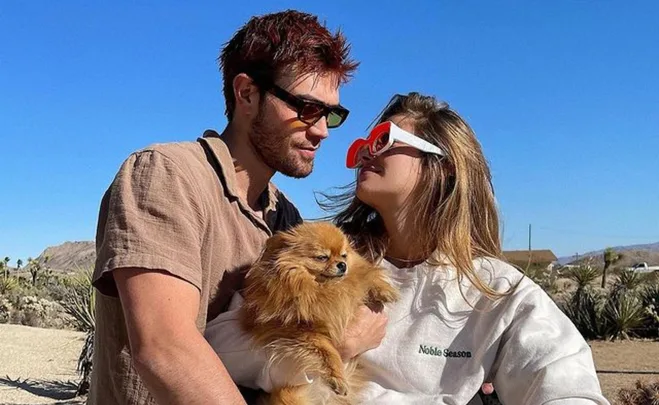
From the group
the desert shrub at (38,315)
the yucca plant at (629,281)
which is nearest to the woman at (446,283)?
the desert shrub at (38,315)

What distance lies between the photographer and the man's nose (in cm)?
385

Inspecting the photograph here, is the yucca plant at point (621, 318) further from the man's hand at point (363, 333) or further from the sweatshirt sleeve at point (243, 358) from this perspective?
the sweatshirt sleeve at point (243, 358)

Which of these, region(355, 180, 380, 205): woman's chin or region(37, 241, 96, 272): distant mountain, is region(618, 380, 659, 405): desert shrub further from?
region(37, 241, 96, 272): distant mountain

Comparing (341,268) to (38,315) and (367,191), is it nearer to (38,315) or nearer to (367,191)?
(367,191)

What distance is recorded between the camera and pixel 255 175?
3830 mm

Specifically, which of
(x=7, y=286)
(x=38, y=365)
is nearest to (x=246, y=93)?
(x=38, y=365)

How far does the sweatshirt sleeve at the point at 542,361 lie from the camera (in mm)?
3111

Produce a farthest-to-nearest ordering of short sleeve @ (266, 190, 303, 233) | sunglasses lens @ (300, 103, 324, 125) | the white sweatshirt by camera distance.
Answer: short sleeve @ (266, 190, 303, 233) → sunglasses lens @ (300, 103, 324, 125) → the white sweatshirt

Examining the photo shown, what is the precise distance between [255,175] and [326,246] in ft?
1.83

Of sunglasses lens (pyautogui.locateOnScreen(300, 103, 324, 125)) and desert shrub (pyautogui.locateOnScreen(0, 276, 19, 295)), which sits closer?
sunglasses lens (pyautogui.locateOnScreen(300, 103, 324, 125))

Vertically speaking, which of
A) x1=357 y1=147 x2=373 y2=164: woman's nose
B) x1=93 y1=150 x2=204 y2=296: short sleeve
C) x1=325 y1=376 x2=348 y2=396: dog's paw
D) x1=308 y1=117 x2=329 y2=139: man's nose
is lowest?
x1=325 y1=376 x2=348 y2=396: dog's paw

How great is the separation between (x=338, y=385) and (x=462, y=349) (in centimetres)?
69

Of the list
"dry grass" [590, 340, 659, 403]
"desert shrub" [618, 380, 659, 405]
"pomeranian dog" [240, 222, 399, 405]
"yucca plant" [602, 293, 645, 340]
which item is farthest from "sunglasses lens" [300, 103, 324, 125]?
"yucca plant" [602, 293, 645, 340]

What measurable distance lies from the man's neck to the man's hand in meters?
0.85
